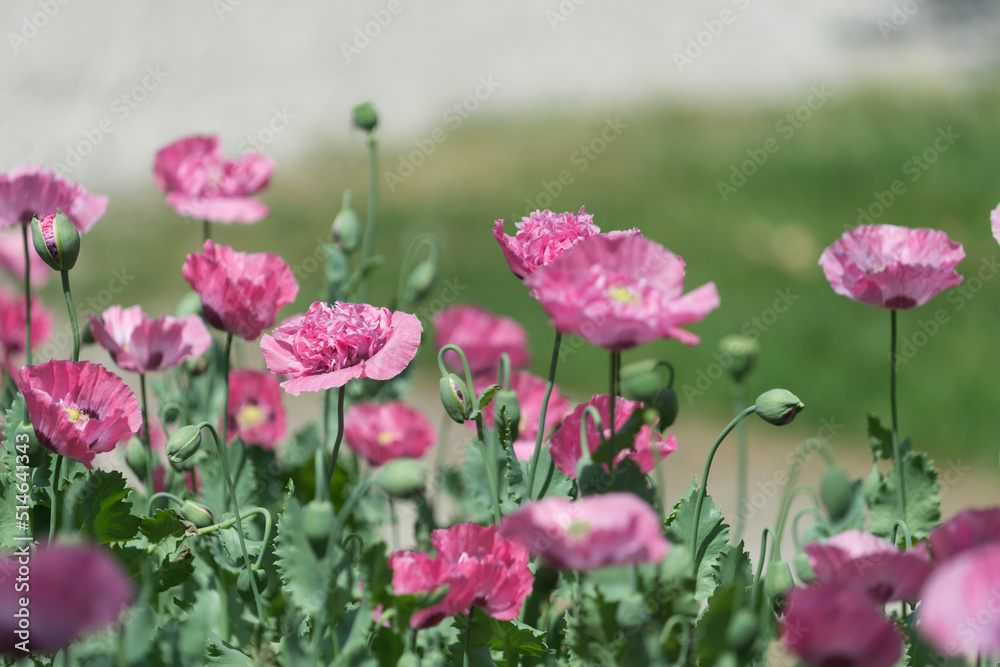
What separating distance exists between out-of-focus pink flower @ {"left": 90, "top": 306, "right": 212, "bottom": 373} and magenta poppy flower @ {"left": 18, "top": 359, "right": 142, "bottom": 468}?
0.12 m

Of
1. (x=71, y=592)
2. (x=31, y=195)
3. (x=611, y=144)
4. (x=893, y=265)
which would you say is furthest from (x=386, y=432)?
(x=611, y=144)

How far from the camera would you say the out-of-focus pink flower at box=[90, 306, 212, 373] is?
99 cm

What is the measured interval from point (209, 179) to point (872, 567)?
2.82 ft

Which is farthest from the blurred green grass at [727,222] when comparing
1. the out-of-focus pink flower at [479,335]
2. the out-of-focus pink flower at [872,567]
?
the out-of-focus pink flower at [872,567]

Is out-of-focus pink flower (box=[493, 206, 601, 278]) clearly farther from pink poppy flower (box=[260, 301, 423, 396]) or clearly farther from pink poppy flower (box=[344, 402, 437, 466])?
pink poppy flower (box=[344, 402, 437, 466])

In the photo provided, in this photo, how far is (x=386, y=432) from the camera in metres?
1.25

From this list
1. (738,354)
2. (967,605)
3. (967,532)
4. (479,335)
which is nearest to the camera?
(967,605)

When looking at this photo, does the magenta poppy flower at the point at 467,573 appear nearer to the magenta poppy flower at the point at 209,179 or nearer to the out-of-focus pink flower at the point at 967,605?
the out-of-focus pink flower at the point at 967,605

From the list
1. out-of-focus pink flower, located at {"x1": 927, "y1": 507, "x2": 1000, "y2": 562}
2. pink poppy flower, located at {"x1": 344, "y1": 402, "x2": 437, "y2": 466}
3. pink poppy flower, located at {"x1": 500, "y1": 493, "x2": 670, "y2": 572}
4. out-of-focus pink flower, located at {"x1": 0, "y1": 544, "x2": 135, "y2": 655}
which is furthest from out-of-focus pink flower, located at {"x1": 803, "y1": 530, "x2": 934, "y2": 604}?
pink poppy flower, located at {"x1": 344, "y1": 402, "x2": 437, "y2": 466}

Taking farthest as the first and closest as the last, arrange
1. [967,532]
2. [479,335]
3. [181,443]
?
[479,335] < [181,443] < [967,532]

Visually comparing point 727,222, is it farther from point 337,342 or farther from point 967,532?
point 967,532

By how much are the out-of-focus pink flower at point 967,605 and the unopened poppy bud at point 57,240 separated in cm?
70

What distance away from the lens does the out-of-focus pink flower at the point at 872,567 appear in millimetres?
637

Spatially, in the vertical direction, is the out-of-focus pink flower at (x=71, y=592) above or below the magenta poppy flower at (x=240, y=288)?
above
